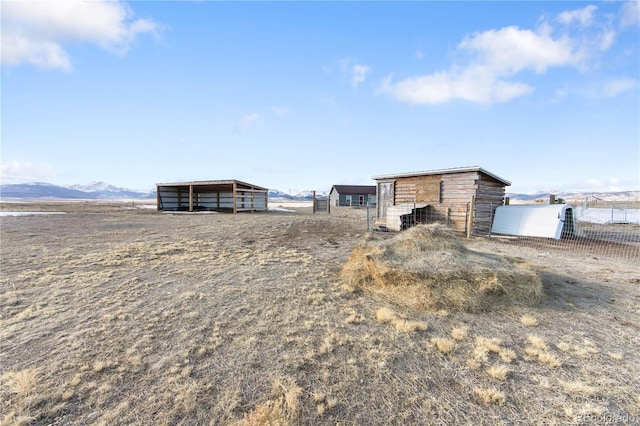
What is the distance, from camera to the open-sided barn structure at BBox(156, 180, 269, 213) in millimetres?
26172

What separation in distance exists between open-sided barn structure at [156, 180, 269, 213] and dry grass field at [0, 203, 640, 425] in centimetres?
2082

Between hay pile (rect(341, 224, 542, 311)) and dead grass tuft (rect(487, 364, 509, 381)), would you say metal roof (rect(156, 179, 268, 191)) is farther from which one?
dead grass tuft (rect(487, 364, 509, 381))

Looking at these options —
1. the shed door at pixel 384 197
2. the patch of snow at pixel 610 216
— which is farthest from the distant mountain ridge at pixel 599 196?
the shed door at pixel 384 197

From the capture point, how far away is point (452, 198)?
42.1ft

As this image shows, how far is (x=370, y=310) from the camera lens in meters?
4.30

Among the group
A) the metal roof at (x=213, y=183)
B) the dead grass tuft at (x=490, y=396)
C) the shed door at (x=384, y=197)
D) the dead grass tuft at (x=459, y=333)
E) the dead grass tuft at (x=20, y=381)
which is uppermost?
the metal roof at (x=213, y=183)

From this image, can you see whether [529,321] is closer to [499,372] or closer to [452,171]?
[499,372]

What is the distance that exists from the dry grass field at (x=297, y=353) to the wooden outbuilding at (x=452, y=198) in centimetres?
649

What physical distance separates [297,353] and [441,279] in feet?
8.93

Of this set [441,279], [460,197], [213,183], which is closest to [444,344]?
[441,279]

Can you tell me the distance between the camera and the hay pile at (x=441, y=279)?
4.38 metres

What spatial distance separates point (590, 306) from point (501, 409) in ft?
11.8

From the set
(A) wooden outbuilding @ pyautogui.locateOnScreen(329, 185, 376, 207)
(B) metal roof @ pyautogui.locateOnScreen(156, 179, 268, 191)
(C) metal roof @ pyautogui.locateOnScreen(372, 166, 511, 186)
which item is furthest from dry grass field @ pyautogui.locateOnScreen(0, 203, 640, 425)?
(A) wooden outbuilding @ pyautogui.locateOnScreen(329, 185, 376, 207)

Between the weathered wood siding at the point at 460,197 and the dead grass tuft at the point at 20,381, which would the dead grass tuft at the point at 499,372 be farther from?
the weathered wood siding at the point at 460,197
